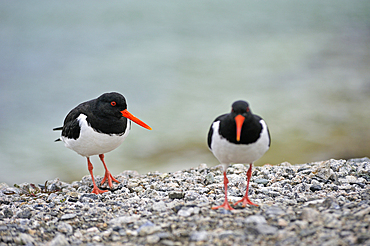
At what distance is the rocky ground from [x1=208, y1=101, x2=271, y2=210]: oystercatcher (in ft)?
2.11

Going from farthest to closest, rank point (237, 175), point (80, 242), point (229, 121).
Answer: point (237, 175) < point (229, 121) < point (80, 242)

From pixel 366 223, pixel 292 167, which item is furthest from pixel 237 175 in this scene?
pixel 366 223

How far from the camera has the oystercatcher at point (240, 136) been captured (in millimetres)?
3693

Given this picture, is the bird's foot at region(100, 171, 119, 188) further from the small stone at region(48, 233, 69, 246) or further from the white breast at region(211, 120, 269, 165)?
the white breast at region(211, 120, 269, 165)

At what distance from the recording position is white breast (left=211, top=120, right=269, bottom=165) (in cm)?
377

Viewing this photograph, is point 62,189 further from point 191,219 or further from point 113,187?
point 191,219

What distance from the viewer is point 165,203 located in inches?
172

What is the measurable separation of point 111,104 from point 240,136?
2.43 meters

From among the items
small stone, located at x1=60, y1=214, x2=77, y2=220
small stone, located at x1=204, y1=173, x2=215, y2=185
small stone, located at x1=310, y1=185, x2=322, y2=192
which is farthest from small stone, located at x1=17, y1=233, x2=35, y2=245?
small stone, located at x1=310, y1=185, x2=322, y2=192

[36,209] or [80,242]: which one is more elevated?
[36,209]

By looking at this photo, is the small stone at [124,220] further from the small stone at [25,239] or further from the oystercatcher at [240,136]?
the oystercatcher at [240,136]

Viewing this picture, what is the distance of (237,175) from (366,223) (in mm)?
2680

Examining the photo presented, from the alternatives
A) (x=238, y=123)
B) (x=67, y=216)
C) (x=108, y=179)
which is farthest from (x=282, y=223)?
(x=108, y=179)

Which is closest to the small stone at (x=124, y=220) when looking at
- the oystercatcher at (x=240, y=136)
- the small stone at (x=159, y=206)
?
the small stone at (x=159, y=206)
